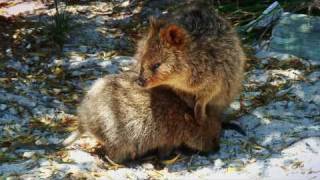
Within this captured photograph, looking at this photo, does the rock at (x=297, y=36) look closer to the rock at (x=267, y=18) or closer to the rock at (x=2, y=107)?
the rock at (x=267, y=18)

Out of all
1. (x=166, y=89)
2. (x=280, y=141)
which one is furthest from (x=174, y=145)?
(x=280, y=141)

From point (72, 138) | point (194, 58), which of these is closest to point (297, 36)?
point (194, 58)

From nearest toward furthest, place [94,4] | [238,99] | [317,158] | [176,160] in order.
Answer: [317,158] < [176,160] < [238,99] < [94,4]

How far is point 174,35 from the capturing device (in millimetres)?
4344

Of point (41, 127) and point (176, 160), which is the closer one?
point (176, 160)

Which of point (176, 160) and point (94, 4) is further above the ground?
point (94, 4)

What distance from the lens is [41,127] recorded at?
200 inches

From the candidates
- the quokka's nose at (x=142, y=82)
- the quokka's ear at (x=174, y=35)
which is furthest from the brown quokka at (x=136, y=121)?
the quokka's ear at (x=174, y=35)

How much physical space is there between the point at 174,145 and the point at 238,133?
2.03 feet

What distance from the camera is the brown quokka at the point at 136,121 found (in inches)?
177

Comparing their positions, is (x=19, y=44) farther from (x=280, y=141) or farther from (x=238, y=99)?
(x=280, y=141)

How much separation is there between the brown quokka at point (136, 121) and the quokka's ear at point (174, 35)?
503 millimetres

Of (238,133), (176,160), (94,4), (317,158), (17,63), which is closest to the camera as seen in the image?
(317,158)

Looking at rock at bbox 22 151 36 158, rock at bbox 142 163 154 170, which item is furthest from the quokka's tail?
rock at bbox 142 163 154 170
